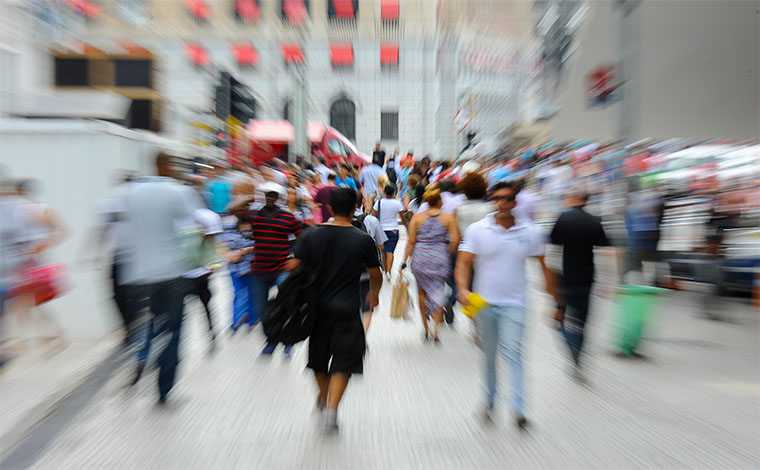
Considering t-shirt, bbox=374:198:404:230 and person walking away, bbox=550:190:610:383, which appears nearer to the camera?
person walking away, bbox=550:190:610:383

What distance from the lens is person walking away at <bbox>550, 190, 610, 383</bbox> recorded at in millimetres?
5934

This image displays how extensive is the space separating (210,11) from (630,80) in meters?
25.2

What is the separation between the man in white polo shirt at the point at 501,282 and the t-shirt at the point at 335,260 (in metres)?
0.79

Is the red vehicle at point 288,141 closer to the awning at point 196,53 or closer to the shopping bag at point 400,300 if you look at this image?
the awning at point 196,53

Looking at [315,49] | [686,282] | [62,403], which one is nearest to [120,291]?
[62,403]

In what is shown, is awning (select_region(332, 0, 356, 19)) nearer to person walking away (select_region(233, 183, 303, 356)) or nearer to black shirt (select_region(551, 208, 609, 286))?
person walking away (select_region(233, 183, 303, 356))

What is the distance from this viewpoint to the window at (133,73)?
14359 millimetres

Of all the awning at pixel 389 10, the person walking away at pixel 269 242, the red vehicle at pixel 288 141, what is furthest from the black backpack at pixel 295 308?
the awning at pixel 389 10

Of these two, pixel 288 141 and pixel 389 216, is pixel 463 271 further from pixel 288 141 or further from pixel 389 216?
pixel 288 141

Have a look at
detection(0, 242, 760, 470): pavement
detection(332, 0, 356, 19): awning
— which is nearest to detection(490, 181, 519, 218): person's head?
detection(0, 242, 760, 470): pavement

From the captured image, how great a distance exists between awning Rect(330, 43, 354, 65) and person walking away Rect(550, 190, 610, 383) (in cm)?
3476

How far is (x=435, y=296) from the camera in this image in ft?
23.7

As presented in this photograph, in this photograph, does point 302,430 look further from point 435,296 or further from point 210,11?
point 210,11

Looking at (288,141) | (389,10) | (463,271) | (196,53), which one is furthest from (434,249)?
(389,10)
